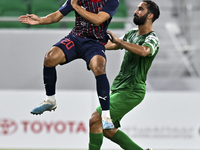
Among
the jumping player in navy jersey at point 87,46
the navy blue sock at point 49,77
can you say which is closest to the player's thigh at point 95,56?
the jumping player in navy jersey at point 87,46

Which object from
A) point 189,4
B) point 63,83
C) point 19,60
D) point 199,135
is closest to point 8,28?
point 19,60

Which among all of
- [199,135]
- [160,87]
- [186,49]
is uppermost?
[186,49]

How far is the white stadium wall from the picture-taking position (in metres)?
6.92

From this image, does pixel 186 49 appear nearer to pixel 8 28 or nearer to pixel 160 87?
pixel 160 87

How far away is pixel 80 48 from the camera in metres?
4.21

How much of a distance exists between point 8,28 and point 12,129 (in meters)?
1.58

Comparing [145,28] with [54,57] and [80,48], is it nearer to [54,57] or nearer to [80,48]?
[80,48]

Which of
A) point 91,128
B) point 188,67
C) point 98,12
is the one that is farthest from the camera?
point 188,67

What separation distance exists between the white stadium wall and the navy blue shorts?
8.80ft

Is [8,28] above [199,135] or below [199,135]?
above

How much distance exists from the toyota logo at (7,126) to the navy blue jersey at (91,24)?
3070mm

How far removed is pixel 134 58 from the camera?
15.5 feet

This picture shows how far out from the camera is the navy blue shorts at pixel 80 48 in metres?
4.15

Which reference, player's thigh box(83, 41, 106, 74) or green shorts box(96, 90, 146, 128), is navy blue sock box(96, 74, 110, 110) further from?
green shorts box(96, 90, 146, 128)
